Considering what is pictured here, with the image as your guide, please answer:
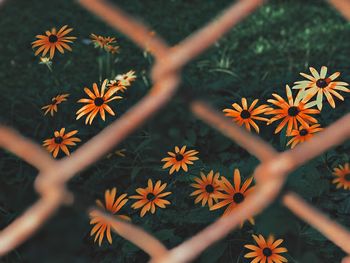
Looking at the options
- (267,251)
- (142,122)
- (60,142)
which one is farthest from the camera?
(60,142)

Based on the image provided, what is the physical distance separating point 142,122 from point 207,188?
107cm

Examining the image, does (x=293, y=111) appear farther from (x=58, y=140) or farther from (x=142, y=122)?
(x=142, y=122)

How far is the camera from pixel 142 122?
2.46ft

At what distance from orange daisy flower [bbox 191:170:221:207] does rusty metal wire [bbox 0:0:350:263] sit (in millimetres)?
878

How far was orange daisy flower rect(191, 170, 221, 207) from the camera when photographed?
1775mm

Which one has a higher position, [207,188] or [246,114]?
[246,114]

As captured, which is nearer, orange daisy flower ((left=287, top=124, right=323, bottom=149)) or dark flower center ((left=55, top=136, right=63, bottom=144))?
orange daisy flower ((left=287, top=124, right=323, bottom=149))

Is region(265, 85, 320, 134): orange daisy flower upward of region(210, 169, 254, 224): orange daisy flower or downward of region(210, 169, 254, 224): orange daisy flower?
upward

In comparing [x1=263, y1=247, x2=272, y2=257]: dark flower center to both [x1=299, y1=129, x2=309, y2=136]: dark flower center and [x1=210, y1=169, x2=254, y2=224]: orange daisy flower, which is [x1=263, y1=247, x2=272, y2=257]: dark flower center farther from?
[x1=299, y1=129, x2=309, y2=136]: dark flower center

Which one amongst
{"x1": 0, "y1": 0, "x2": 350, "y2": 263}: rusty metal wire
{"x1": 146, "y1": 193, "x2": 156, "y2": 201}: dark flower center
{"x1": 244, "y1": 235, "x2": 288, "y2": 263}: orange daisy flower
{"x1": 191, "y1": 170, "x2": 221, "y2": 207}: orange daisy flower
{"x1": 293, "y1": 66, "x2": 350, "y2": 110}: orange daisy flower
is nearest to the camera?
{"x1": 0, "y1": 0, "x2": 350, "y2": 263}: rusty metal wire

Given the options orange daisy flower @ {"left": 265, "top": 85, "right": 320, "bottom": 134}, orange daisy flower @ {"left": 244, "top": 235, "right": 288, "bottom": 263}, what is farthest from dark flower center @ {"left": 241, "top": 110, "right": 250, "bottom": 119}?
orange daisy flower @ {"left": 244, "top": 235, "right": 288, "bottom": 263}

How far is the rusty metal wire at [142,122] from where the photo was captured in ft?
2.35

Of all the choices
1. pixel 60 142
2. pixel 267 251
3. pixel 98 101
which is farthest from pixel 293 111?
pixel 60 142

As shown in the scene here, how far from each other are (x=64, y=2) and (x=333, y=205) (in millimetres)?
3169
